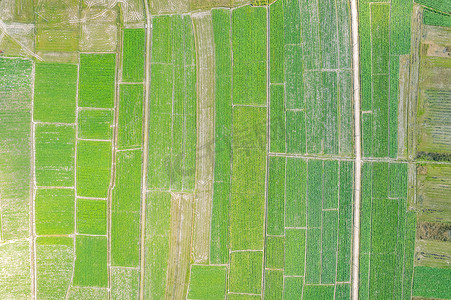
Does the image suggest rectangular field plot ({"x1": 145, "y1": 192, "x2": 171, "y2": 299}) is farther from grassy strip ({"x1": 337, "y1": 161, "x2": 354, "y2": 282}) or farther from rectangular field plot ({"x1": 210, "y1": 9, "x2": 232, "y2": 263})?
Result: grassy strip ({"x1": 337, "y1": 161, "x2": 354, "y2": 282})

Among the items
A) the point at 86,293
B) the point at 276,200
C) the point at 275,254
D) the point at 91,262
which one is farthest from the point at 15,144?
the point at 275,254

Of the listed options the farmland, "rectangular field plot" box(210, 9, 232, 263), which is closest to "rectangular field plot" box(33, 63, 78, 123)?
the farmland

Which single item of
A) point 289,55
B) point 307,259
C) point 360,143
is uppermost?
point 289,55

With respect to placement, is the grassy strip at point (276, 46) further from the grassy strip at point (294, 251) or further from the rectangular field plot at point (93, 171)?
the rectangular field plot at point (93, 171)

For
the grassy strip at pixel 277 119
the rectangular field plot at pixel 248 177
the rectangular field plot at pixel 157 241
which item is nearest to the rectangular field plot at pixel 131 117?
the rectangular field plot at pixel 157 241

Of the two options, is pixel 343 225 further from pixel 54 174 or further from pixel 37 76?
pixel 37 76

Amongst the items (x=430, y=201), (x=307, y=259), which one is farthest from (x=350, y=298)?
(x=430, y=201)
